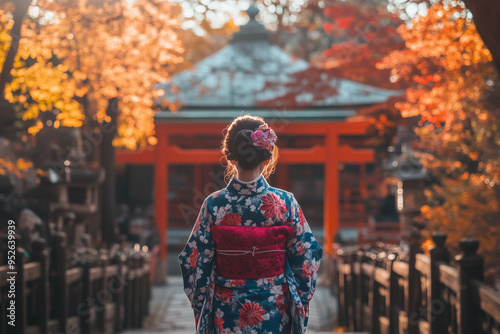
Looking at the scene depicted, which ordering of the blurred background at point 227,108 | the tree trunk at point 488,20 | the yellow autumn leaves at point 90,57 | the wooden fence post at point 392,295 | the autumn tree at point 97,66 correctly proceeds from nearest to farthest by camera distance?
the tree trunk at point 488,20, the wooden fence post at point 392,295, the blurred background at point 227,108, the yellow autumn leaves at point 90,57, the autumn tree at point 97,66

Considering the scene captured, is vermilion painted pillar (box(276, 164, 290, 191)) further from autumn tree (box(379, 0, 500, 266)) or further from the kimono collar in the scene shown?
the kimono collar

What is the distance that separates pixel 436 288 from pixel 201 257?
7.23 ft

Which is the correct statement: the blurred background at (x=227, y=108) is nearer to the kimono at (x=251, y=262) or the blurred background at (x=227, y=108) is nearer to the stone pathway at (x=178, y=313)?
the stone pathway at (x=178, y=313)

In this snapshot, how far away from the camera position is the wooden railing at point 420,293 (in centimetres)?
423

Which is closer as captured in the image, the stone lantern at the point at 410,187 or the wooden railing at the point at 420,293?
the wooden railing at the point at 420,293

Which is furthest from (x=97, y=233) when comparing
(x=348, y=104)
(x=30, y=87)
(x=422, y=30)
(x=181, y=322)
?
(x=422, y=30)

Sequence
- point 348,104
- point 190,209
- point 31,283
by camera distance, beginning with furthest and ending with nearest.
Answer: point 190,209
point 348,104
point 31,283

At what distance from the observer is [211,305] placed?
3693mm

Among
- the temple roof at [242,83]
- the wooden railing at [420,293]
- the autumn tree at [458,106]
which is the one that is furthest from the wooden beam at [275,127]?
the autumn tree at [458,106]

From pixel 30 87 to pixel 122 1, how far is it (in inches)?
63.0

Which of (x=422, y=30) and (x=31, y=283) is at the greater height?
(x=422, y=30)

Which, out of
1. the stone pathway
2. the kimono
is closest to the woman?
the kimono

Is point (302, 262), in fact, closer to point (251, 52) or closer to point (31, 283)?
point (31, 283)

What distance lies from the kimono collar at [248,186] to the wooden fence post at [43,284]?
2.54m
